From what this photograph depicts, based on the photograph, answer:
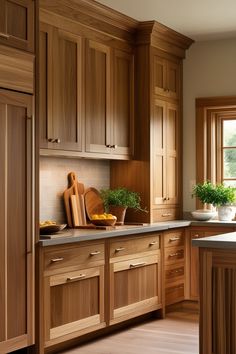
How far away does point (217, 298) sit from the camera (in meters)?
4.05

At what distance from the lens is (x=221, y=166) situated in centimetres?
686

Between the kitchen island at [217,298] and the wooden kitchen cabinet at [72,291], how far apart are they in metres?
1.09

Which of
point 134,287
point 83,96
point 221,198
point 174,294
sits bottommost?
point 174,294

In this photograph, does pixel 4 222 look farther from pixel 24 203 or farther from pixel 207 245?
pixel 207 245

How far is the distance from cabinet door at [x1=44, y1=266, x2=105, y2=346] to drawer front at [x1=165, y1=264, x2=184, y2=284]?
1.15 m

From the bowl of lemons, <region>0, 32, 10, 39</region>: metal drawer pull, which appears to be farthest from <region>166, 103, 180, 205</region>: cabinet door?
<region>0, 32, 10, 39</region>: metal drawer pull

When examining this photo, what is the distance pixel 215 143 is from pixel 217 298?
3.04m

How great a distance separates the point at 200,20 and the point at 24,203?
2.59 meters

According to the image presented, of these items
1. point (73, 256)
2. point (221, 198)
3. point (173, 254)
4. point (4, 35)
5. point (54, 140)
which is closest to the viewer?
point (4, 35)

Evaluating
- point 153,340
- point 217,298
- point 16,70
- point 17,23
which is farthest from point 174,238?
point 17,23

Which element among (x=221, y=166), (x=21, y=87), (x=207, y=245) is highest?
(x=21, y=87)

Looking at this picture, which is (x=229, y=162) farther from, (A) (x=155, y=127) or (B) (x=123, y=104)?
(B) (x=123, y=104)

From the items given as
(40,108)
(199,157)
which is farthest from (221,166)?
(40,108)

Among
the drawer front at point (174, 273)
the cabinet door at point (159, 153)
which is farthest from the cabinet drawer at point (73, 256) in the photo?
the cabinet door at point (159, 153)
